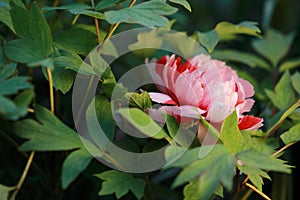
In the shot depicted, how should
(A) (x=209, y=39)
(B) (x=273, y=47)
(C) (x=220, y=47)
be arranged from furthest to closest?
(C) (x=220, y=47) → (B) (x=273, y=47) → (A) (x=209, y=39)

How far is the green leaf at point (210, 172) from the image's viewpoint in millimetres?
331

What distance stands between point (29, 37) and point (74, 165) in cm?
14

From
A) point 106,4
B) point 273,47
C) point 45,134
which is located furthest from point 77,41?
point 273,47

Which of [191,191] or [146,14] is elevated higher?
[146,14]

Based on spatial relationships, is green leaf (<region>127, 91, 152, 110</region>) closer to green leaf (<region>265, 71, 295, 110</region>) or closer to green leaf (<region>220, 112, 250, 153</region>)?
green leaf (<region>220, 112, 250, 153</region>)

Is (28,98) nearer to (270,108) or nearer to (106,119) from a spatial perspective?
(106,119)

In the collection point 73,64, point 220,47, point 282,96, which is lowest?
point 220,47

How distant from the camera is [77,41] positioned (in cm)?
52

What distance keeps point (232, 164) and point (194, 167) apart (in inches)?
1.2

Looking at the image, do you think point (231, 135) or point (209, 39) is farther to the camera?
point (209, 39)

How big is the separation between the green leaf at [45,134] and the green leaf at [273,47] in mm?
522

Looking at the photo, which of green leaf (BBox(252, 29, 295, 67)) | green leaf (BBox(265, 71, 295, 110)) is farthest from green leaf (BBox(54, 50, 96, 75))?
green leaf (BBox(252, 29, 295, 67))

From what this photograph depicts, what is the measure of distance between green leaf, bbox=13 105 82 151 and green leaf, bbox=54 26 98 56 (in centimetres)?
12

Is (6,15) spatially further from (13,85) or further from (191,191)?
(191,191)
